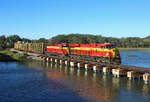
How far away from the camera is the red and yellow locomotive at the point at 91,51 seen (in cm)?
4106

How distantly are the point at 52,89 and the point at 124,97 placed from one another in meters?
11.4

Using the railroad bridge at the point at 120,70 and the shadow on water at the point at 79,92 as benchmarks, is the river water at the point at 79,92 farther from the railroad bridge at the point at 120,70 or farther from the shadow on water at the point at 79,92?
the railroad bridge at the point at 120,70

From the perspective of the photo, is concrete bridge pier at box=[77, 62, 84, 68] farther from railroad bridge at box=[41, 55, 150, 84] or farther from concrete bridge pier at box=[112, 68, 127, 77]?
concrete bridge pier at box=[112, 68, 127, 77]

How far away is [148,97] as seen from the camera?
2386 cm

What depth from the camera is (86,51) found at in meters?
52.1

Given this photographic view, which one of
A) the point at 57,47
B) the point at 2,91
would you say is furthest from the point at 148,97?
the point at 57,47

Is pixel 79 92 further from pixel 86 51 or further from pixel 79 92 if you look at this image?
pixel 86 51

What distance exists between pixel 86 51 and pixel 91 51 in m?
2.88

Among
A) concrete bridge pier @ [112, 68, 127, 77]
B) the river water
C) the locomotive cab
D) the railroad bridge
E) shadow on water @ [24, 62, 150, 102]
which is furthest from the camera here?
the locomotive cab

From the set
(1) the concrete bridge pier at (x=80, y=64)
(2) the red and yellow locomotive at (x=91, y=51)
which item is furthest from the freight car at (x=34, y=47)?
(1) the concrete bridge pier at (x=80, y=64)

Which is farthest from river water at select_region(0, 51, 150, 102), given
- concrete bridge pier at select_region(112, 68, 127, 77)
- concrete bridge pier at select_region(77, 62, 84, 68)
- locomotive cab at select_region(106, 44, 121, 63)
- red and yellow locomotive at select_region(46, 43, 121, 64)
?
concrete bridge pier at select_region(77, 62, 84, 68)

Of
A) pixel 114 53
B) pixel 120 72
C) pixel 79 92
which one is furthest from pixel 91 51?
pixel 79 92

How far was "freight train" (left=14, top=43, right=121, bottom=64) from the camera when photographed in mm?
41153

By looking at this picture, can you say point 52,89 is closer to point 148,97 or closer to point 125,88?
point 125,88
